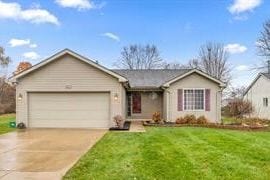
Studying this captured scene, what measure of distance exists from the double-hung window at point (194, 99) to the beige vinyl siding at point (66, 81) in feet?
16.0

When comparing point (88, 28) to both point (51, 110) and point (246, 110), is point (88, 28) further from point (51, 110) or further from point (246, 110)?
point (246, 110)

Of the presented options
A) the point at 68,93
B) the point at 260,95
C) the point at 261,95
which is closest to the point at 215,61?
the point at 260,95

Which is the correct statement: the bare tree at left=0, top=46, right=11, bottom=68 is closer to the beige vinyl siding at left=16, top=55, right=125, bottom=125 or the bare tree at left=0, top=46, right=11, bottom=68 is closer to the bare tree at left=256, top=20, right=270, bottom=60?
the beige vinyl siding at left=16, top=55, right=125, bottom=125

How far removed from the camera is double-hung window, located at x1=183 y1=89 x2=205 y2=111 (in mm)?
21781


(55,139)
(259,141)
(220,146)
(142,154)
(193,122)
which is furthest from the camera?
(193,122)

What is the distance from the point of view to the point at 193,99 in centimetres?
2188

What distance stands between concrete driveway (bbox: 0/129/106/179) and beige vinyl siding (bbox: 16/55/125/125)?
4.71 meters

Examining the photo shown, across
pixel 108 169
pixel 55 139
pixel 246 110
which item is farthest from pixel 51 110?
pixel 246 110

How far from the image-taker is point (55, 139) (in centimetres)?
1422

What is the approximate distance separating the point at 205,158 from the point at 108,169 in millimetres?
2960

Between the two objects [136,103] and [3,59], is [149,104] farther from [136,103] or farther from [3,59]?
[3,59]

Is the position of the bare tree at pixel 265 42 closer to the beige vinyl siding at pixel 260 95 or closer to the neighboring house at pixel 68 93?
the beige vinyl siding at pixel 260 95

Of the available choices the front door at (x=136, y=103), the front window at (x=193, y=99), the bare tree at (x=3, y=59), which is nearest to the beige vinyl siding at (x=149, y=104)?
the front door at (x=136, y=103)

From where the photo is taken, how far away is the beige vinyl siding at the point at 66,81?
62.6ft
